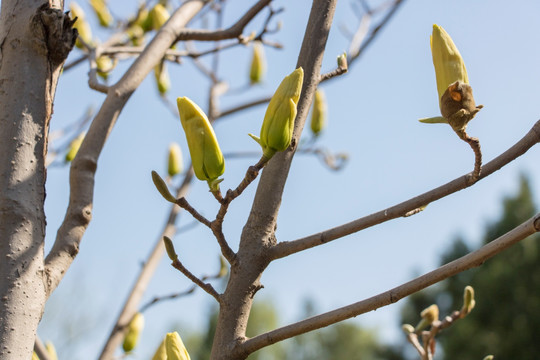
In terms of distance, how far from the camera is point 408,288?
60 centimetres

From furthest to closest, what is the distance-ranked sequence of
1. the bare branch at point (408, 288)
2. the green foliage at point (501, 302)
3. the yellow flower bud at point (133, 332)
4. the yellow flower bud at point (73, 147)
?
the green foliage at point (501, 302) → the yellow flower bud at point (73, 147) → the yellow flower bud at point (133, 332) → the bare branch at point (408, 288)

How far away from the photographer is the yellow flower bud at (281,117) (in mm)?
642

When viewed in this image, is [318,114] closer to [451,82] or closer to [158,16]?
[158,16]

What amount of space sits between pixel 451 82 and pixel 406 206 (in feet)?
0.45

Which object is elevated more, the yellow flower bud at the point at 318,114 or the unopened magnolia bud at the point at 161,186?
the yellow flower bud at the point at 318,114

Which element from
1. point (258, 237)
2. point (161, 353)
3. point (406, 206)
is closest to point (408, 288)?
point (406, 206)

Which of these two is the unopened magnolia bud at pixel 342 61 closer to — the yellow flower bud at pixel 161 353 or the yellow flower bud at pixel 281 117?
the yellow flower bud at pixel 281 117

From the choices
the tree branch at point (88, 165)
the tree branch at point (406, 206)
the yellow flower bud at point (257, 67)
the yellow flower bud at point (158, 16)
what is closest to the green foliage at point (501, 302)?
the yellow flower bud at point (257, 67)

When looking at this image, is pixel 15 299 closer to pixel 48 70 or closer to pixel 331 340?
pixel 48 70

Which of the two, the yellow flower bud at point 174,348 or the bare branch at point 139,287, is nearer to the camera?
the yellow flower bud at point 174,348

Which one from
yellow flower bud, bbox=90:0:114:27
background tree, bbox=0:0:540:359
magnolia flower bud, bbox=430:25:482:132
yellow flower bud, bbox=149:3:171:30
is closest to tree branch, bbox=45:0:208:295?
background tree, bbox=0:0:540:359

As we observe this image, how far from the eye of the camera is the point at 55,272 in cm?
73

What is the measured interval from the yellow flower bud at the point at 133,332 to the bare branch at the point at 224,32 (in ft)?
1.95

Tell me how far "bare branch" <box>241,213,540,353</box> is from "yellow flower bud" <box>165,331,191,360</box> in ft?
0.31
